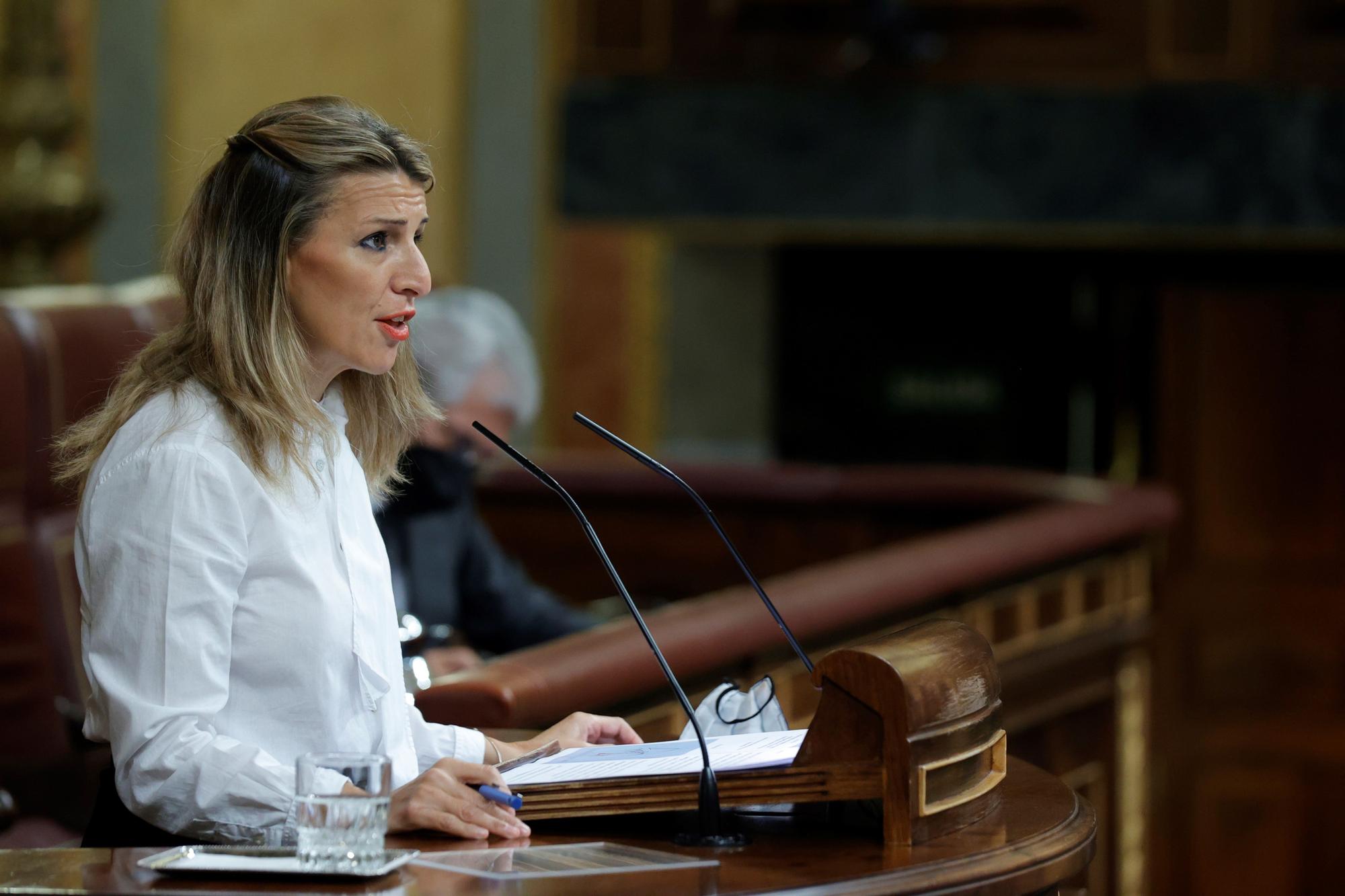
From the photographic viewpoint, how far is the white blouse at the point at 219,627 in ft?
4.79

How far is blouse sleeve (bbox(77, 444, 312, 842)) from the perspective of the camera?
1.46 meters

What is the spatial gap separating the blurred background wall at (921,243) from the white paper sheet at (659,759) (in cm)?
391

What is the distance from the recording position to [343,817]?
4.43ft

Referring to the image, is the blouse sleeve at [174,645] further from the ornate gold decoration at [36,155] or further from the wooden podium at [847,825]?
the ornate gold decoration at [36,155]

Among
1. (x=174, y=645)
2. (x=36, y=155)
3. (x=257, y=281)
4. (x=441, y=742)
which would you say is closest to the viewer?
(x=174, y=645)

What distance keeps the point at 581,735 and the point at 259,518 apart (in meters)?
0.41

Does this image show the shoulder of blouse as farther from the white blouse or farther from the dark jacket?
the dark jacket

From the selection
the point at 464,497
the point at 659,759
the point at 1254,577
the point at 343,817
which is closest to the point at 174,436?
the point at 343,817

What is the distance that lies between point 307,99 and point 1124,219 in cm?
401

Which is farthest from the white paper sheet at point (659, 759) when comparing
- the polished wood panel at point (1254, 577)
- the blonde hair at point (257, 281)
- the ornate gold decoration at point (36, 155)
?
the polished wood panel at point (1254, 577)

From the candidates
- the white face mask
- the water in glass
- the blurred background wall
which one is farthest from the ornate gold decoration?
the water in glass

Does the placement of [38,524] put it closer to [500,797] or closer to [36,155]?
[500,797]

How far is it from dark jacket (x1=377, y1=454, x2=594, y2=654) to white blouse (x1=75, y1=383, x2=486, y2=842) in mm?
1581

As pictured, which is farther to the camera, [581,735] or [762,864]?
[581,735]
